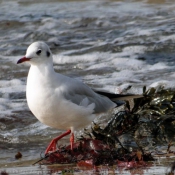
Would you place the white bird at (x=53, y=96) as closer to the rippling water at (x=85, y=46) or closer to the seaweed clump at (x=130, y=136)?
the seaweed clump at (x=130, y=136)

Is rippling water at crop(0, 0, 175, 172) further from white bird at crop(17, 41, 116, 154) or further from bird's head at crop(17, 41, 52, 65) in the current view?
bird's head at crop(17, 41, 52, 65)

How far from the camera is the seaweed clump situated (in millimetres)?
4637

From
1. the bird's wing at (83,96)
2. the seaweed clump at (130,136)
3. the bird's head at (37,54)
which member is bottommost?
the seaweed clump at (130,136)

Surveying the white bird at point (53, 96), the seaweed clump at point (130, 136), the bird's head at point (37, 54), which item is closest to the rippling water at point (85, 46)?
the white bird at point (53, 96)

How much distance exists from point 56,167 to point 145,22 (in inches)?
317

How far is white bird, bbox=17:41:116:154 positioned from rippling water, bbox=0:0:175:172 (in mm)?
562

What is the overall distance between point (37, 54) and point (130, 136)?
45.3 inches

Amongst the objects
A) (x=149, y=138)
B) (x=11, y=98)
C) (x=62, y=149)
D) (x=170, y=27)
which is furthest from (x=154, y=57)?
(x=62, y=149)

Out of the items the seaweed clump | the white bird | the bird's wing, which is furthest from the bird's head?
the seaweed clump

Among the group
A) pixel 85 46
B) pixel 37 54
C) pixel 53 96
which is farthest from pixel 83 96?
pixel 85 46

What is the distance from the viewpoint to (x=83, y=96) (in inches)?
220

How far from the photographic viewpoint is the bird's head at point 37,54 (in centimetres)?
535

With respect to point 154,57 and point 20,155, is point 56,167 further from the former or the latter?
point 154,57

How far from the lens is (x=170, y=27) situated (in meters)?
11.6
